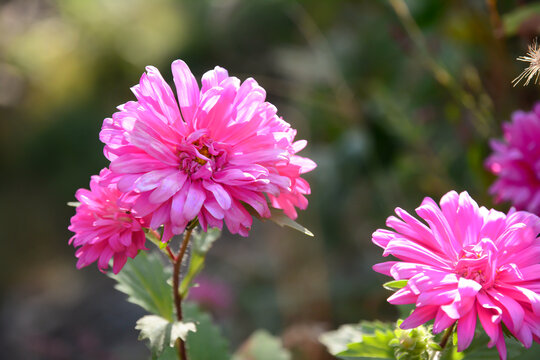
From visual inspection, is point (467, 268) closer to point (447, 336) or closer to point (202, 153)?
point (447, 336)

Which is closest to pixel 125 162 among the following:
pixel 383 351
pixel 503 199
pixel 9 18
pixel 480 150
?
pixel 383 351

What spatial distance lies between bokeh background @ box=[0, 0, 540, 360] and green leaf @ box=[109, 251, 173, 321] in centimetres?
33

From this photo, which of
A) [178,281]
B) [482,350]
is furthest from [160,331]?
[482,350]

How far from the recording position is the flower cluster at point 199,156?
0.42 meters

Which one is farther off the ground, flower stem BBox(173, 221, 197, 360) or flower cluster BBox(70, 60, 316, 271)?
flower cluster BBox(70, 60, 316, 271)

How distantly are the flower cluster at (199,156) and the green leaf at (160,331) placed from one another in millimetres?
68

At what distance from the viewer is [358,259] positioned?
1321 mm

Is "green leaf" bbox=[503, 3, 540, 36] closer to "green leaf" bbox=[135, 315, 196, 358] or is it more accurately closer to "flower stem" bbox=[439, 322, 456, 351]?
"flower stem" bbox=[439, 322, 456, 351]

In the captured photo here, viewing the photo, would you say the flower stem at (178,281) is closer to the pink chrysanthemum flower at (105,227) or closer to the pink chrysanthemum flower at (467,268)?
the pink chrysanthemum flower at (105,227)

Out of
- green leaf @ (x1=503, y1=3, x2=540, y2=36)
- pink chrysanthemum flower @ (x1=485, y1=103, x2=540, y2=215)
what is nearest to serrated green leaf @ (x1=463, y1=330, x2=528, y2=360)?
pink chrysanthemum flower @ (x1=485, y1=103, x2=540, y2=215)

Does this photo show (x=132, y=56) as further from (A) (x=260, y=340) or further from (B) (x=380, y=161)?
(A) (x=260, y=340)

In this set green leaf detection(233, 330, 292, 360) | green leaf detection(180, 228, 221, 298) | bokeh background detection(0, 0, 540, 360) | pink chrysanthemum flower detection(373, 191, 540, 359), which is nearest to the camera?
pink chrysanthemum flower detection(373, 191, 540, 359)

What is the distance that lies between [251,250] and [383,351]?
1359 millimetres

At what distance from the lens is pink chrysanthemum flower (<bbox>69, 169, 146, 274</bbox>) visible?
1.46 ft
